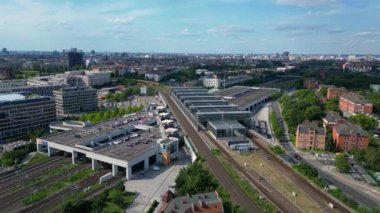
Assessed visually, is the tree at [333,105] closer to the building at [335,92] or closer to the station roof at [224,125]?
the building at [335,92]

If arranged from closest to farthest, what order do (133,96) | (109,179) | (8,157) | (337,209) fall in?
(337,209) → (109,179) → (8,157) → (133,96)

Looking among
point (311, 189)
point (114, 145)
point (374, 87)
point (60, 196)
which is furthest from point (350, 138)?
point (374, 87)

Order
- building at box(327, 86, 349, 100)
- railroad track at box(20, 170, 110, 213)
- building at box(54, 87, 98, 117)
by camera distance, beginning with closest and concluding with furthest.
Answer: railroad track at box(20, 170, 110, 213) < building at box(54, 87, 98, 117) < building at box(327, 86, 349, 100)

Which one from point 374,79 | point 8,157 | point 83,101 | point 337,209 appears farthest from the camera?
point 374,79

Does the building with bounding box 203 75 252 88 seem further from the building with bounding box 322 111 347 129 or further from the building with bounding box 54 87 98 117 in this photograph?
the building with bounding box 322 111 347 129

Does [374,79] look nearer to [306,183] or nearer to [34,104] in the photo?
[306,183]

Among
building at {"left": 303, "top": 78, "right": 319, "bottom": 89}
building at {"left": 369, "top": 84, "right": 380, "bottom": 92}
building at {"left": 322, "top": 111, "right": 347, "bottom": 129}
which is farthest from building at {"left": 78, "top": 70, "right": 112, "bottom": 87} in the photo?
building at {"left": 369, "top": 84, "right": 380, "bottom": 92}

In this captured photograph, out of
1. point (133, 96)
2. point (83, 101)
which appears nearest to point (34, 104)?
point (83, 101)
